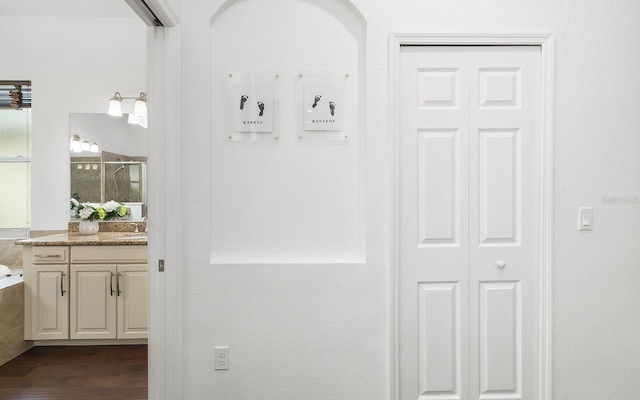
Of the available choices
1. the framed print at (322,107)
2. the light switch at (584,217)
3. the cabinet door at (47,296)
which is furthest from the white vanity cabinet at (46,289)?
the light switch at (584,217)

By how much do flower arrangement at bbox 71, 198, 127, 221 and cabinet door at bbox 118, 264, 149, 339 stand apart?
0.64 metres

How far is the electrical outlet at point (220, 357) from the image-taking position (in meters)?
1.90

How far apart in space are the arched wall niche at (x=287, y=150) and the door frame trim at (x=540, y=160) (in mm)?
163

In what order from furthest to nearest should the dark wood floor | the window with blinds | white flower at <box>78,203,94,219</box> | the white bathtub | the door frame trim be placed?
the window with blinds → white flower at <box>78,203,94,219</box> → the white bathtub → the dark wood floor → the door frame trim

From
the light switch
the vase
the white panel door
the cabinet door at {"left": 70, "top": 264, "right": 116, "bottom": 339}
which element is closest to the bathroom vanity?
the cabinet door at {"left": 70, "top": 264, "right": 116, "bottom": 339}

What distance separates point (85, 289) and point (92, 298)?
89mm

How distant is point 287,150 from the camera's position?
1.96m

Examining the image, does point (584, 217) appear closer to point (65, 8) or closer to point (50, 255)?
point (50, 255)

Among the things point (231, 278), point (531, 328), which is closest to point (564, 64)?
point (531, 328)

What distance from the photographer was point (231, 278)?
1917 mm

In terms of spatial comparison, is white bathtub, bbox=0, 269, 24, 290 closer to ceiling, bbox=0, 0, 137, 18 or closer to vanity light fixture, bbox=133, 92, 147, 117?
vanity light fixture, bbox=133, 92, 147, 117

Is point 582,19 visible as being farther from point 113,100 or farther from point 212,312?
point 113,100

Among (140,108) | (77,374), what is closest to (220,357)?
(77,374)

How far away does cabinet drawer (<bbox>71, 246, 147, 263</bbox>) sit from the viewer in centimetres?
302
